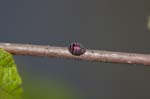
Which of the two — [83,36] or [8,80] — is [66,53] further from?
[83,36]

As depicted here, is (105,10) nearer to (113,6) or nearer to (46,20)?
(113,6)

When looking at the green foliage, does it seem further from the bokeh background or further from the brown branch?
the bokeh background

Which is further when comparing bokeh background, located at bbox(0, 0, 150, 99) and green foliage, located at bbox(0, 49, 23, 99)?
bokeh background, located at bbox(0, 0, 150, 99)

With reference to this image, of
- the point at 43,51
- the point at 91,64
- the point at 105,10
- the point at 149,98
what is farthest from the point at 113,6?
the point at 43,51

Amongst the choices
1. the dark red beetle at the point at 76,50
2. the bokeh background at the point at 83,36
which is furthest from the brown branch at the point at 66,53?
the bokeh background at the point at 83,36

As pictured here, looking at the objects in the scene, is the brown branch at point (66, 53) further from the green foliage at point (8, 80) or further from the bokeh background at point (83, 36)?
the bokeh background at point (83, 36)

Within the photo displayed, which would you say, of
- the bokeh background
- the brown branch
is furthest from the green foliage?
the bokeh background

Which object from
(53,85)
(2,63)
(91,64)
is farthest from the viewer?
(91,64)
